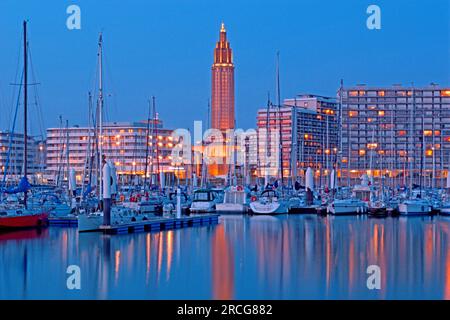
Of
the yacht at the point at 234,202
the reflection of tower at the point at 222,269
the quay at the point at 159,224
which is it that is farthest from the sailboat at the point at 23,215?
the yacht at the point at 234,202

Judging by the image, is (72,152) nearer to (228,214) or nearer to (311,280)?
(228,214)

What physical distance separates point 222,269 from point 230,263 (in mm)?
1837

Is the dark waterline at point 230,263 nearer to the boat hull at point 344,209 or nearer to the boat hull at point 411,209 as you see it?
the boat hull at point 344,209

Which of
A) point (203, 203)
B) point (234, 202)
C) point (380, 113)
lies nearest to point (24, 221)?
point (203, 203)

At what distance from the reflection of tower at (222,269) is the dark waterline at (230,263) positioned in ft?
0.11

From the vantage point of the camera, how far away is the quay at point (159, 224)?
137 feet

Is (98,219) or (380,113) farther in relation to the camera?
(380,113)

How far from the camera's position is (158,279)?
26875 mm

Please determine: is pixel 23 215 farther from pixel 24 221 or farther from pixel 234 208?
pixel 234 208

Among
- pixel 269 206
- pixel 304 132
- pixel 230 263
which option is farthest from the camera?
pixel 304 132

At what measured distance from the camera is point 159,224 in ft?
155

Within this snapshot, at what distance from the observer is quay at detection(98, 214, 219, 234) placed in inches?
1646
